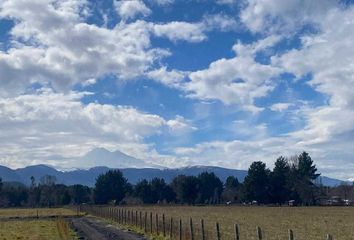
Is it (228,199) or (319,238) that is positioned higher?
(228,199)

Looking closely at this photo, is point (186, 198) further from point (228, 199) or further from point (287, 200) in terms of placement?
point (287, 200)

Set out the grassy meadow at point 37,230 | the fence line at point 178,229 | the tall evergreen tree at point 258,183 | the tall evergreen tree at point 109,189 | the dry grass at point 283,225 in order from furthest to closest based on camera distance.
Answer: the tall evergreen tree at point 109,189, the tall evergreen tree at point 258,183, the grassy meadow at point 37,230, the dry grass at point 283,225, the fence line at point 178,229

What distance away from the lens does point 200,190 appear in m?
176

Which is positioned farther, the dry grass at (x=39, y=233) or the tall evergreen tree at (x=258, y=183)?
the tall evergreen tree at (x=258, y=183)

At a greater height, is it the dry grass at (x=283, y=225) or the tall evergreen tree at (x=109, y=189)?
the tall evergreen tree at (x=109, y=189)

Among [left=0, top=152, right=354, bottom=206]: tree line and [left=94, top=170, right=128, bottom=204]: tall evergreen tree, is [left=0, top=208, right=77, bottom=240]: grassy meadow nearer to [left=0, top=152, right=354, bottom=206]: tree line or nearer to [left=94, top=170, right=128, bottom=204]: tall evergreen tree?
[left=0, top=152, right=354, bottom=206]: tree line

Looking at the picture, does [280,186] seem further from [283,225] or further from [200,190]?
[283,225]

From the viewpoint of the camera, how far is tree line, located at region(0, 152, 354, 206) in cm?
13575

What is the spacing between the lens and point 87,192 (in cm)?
19100

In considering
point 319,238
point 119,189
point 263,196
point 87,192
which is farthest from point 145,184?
point 319,238

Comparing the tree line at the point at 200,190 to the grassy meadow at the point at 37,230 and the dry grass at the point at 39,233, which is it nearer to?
the grassy meadow at the point at 37,230

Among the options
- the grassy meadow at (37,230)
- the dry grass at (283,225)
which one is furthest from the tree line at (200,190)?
the grassy meadow at (37,230)

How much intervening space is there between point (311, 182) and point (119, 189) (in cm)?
5884

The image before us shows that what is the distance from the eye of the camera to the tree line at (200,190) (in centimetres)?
13575
